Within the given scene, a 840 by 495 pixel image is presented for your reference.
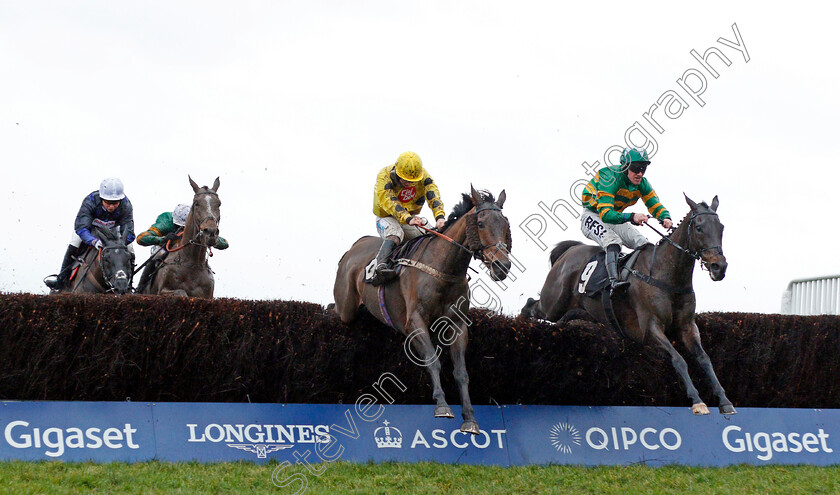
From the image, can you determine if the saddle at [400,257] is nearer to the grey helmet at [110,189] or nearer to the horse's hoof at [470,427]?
the horse's hoof at [470,427]

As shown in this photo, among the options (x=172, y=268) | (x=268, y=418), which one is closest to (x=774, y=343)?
(x=268, y=418)

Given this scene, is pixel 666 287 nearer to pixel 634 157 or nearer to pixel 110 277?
pixel 634 157

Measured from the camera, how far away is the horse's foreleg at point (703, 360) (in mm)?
7078

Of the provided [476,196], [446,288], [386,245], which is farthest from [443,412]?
[386,245]

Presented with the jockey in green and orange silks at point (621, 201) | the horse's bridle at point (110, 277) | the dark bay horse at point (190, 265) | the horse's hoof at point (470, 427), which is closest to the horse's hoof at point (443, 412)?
the horse's hoof at point (470, 427)

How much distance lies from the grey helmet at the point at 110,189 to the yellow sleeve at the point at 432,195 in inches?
170

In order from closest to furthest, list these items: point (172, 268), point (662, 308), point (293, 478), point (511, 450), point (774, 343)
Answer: point (293, 478)
point (511, 450)
point (662, 308)
point (774, 343)
point (172, 268)

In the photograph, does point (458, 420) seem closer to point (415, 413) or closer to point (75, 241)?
point (415, 413)

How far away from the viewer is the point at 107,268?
391 inches

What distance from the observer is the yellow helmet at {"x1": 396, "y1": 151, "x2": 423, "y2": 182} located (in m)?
7.83

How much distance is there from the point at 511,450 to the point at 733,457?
190 cm

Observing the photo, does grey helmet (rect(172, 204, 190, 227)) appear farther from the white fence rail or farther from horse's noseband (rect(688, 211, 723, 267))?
the white fence rail

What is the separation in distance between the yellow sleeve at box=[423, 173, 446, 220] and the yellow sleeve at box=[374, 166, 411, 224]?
0.27 meters

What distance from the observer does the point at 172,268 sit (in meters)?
10.0
